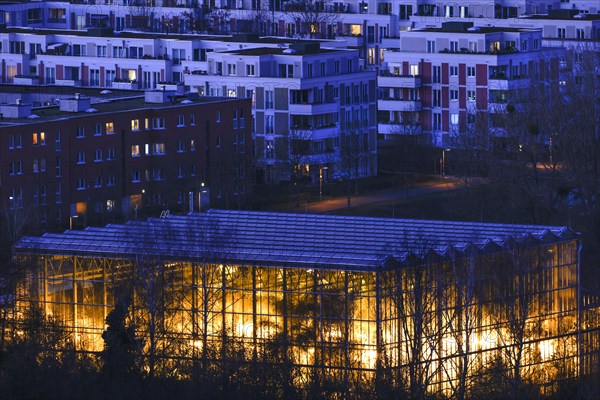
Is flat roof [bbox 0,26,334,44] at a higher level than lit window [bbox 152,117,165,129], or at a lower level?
higher

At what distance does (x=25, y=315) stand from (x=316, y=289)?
503 centimetres

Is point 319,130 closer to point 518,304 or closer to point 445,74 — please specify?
point 445,74

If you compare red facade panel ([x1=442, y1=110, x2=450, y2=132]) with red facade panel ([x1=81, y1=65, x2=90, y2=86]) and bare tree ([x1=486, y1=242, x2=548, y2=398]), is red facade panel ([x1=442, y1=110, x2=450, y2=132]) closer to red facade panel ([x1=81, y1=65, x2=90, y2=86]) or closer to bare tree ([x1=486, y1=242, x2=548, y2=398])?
red facade panel ([x1=81, y1=65, x2=90, y2=86])

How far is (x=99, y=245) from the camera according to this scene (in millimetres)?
34938

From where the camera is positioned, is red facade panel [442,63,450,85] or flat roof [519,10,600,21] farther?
flat roof [519,10,600,21]

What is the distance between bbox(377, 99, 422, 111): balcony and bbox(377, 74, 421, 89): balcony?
0.47 m

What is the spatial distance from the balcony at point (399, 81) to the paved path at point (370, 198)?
7401mm

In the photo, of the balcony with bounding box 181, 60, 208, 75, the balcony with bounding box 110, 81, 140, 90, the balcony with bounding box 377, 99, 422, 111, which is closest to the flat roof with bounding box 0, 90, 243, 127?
the balcony with bounding box 110, 81, 140, 90

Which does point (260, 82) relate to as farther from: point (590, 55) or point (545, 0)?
point (545, 0)

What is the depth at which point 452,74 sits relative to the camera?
Result: 208 feet

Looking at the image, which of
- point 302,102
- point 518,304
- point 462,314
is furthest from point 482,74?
point 462,314

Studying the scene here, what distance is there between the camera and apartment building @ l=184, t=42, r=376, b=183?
57.6 metres

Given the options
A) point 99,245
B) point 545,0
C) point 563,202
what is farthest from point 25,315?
point 545,0

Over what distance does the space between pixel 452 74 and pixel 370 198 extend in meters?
9.85
